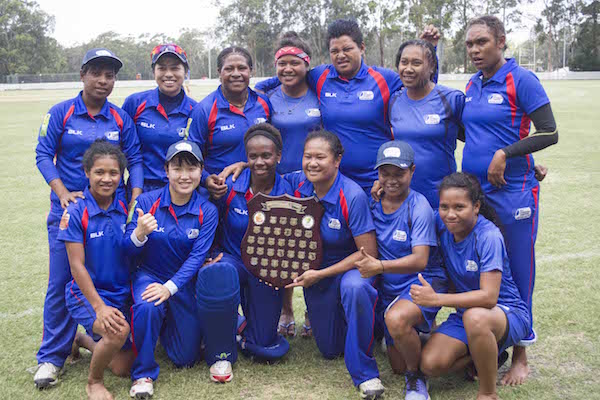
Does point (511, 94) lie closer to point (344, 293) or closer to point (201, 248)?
point (344, 293)

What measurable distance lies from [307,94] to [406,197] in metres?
1.36

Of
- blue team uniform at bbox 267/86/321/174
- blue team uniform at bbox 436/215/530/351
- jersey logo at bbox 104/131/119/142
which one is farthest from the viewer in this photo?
blue team uniform at bbox 267/86/321/174

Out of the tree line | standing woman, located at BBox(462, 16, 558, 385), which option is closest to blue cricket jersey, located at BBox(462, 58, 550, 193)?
standing woman, located at BBox(462, 16, 558, 385)

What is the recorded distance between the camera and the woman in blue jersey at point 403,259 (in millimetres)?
3633

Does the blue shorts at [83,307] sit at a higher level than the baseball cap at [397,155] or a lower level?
lower

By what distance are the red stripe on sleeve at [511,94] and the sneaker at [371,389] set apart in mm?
1935

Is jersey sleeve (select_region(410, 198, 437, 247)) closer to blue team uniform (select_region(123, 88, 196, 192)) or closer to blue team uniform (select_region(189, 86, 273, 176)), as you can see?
blue team uniform (select_region(189, 86, 273, 176))

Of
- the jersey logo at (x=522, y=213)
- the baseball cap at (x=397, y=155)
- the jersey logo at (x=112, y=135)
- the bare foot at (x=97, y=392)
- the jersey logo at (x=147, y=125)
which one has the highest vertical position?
the jersey logo at (x=147, y=125)

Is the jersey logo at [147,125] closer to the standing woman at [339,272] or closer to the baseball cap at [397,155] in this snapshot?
the standing woman at [339,272]

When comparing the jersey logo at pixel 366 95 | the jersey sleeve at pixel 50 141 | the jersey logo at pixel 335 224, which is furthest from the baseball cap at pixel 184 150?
the jersey logo at pixel 366 95

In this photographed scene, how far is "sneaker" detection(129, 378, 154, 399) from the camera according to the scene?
12.0 feet

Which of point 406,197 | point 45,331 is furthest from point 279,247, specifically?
point 45,331

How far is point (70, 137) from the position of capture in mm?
4184

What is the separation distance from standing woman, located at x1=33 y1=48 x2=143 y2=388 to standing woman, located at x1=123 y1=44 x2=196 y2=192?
129 millimetres
